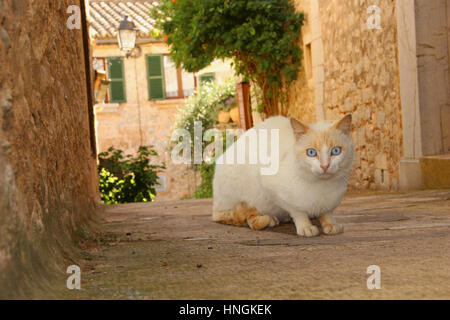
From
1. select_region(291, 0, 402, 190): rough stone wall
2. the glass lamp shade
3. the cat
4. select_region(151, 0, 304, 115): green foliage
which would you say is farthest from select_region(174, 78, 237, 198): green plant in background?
the cat

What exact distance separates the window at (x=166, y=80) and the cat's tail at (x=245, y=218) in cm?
1346

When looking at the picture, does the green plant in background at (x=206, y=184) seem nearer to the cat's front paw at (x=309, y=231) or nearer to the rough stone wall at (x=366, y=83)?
the rough stone wall at (x=366, y=83)

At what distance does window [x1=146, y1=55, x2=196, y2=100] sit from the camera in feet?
54.7

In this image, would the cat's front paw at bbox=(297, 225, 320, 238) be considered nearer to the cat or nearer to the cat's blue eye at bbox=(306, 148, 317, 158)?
the cat

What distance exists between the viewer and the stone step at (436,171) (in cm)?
488

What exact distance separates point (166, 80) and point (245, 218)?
1394 centimetres

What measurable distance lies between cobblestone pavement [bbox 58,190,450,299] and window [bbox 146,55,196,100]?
43.7ft

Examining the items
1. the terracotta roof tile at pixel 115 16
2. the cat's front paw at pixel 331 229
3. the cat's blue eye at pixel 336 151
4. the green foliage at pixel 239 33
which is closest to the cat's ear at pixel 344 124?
the cat's blue eye at pixel 336 151

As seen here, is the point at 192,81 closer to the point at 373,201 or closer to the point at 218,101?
the point at 218,101

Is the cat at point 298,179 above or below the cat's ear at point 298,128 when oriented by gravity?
below

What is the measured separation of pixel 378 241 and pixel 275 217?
76cm

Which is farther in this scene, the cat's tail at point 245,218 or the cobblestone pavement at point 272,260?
the cat's tail at point 245,218

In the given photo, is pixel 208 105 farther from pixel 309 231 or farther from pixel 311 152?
pixel 311 152

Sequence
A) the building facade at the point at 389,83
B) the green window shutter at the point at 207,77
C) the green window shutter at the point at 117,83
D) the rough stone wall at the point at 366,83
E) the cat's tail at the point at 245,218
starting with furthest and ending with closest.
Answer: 1. the green window shutter at the point at 207,77
2. the green window shutter at the point at 117,83
3. the rough stone wall at the point at 366,83
4. the building facade at the point at 389,83
5. the cat's tail at the point at 245,218
